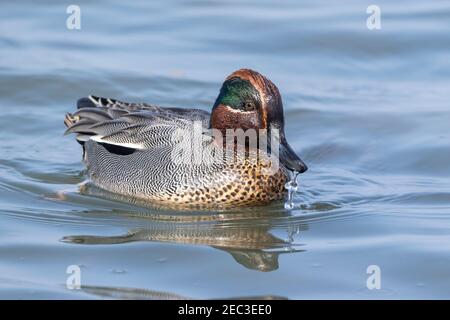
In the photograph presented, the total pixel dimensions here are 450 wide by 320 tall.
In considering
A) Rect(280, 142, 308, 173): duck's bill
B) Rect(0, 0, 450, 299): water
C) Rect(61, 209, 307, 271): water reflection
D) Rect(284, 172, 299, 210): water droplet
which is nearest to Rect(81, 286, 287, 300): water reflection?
Rect(0, 0, 450, 299): water

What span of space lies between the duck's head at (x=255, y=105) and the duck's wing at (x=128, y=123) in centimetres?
54

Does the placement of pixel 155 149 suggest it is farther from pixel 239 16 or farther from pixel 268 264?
pixel 239 16

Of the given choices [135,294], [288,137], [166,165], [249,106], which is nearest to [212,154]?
[166,165]

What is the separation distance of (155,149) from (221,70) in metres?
4.10

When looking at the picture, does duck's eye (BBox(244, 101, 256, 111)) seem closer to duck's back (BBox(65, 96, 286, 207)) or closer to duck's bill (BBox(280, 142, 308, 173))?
duck's bill (BBox(280, 142, 308, 173))

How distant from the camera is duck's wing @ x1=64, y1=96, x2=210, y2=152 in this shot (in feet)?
32.2

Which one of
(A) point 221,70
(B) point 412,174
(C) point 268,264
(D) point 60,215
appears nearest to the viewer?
(C) point 268,264

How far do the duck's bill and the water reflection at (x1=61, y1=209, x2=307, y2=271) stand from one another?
43 cm

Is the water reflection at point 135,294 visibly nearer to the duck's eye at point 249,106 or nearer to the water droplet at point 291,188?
the duck's eye at point 249,106

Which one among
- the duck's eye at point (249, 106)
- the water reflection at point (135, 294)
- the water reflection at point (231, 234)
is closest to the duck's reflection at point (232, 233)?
the water reflection at point (231, 234)

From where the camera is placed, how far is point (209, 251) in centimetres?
834

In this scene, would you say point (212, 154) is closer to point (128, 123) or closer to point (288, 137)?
point (128, 123)
